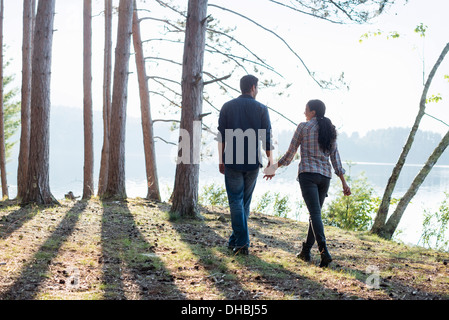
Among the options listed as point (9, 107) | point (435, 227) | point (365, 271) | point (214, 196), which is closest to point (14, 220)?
point (365, 271)

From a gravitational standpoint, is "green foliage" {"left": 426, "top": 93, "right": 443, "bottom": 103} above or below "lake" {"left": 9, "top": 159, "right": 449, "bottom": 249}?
above

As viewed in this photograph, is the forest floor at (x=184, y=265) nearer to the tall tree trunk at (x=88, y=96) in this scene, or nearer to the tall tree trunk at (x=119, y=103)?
the tall tree trunk at (x=119, y=103)

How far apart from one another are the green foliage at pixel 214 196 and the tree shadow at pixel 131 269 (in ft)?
24.9

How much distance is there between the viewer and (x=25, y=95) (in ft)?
43.9

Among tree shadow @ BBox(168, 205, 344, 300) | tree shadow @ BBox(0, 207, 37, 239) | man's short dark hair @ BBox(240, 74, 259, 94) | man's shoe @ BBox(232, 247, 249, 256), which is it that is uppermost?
man's short dark hair @ BBox(240, 74, 259, 94)

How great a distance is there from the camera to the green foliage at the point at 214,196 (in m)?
14.9

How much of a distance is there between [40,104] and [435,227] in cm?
1034

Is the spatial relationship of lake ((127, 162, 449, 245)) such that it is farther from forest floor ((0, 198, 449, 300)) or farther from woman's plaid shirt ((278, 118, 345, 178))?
woman's plaid shirt ((278, 118, 345, 178))

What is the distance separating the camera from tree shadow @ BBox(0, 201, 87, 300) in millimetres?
3633

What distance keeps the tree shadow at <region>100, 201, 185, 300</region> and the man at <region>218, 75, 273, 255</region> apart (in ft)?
3.82

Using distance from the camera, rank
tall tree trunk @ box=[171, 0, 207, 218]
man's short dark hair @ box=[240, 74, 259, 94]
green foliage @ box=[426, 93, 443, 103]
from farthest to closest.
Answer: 1. green foliage @ box=[426, 93, 443, 103]
2. tall tree trunk @ box=[171, 0, 207, 218]
3. man's short dark hair @ box=[240, 74, 259, 94]

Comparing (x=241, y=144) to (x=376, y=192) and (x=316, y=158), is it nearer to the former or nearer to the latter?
(x=316, y=158)

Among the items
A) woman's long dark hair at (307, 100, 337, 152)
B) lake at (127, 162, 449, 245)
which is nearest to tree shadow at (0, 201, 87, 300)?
woman's long dark hair at (307, 100, 337, 152)

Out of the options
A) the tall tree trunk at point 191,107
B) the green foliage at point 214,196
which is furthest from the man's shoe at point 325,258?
the green foliage at point 214,196
